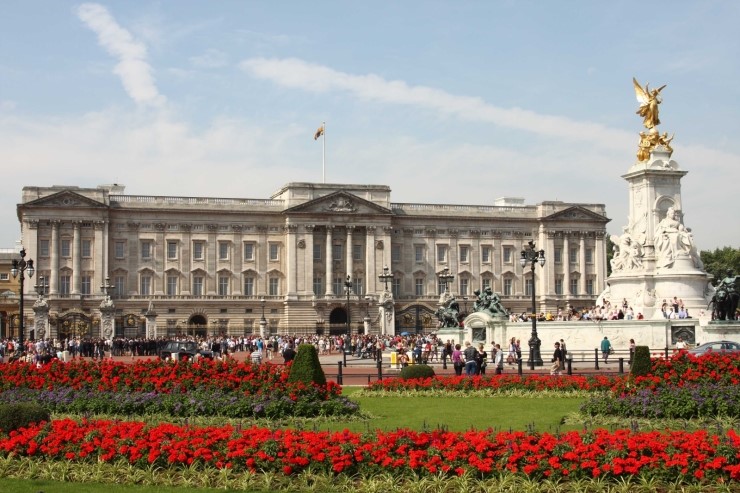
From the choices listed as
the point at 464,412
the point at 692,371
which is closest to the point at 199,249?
the point at 464,412

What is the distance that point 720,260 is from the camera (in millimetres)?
106062

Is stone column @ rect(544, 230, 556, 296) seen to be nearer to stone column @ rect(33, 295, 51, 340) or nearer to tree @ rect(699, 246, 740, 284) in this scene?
tree @ rect(699, 246, 740, 284)

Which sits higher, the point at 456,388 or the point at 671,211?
the point at 671,211

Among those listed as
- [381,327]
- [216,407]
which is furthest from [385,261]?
[216,407]

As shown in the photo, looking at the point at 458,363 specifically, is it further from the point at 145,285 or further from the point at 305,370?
the point at 145,285

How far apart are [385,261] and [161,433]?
78.9 m

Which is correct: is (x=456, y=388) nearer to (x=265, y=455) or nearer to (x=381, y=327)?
(x=265, y=455)

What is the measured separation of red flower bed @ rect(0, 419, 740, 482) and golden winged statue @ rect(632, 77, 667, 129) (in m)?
32.1

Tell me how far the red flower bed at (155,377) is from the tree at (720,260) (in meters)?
86.2

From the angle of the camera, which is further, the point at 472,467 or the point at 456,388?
the point at 456,388

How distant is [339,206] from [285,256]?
6679mm

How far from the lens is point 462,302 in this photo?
310 feet

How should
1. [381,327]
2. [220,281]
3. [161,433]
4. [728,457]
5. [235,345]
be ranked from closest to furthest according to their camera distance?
[728,457] < [161,433] < [235,345] < [381,327] < [220,281]

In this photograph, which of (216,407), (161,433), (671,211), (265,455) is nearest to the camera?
(265,455)
